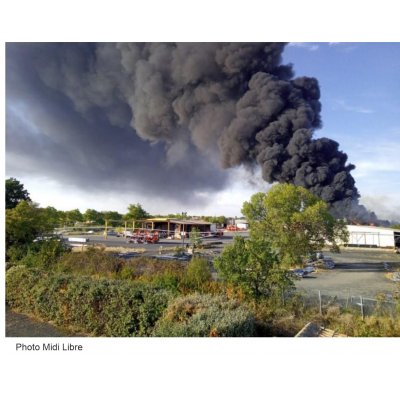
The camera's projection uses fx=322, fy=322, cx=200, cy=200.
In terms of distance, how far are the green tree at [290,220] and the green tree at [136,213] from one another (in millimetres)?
3036

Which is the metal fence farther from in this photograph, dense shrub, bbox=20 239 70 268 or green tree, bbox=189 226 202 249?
dense shrub, bbox=20 239 70 268

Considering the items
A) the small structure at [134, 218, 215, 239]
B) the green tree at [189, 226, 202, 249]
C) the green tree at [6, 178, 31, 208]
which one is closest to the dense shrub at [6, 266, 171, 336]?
the green tree at [6, 178, 31, 208]

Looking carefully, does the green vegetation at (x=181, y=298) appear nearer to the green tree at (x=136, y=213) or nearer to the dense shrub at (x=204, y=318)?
the dense shrub at (x=204, y=318)

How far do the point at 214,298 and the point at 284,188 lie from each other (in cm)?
571

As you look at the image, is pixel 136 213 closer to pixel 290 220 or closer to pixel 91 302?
pixel 290 220

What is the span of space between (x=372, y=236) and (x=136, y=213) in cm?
824

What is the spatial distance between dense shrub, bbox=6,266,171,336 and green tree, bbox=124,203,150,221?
3223 mm

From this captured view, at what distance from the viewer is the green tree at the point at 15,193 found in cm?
801

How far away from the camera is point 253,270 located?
5.70 meters

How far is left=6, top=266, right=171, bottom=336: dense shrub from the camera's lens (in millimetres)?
4996

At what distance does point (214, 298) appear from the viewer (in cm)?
501

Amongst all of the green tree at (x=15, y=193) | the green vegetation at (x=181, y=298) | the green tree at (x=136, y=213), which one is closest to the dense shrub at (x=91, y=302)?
the green vegetation at (x=181, y=298)
